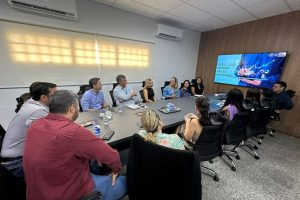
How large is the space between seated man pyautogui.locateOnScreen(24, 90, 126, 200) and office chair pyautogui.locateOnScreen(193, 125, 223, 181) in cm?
107

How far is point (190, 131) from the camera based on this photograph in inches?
66.3

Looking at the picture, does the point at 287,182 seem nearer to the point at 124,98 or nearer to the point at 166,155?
the point at 166,155

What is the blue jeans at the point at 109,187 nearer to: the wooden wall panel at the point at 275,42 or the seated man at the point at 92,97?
the seated man at the point at 92,97

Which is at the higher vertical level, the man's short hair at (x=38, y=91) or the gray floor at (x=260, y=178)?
the man's short hair at (x=38, y=91)

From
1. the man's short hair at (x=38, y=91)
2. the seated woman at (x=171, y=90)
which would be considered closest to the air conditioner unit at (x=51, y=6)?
the man's short hair at (x=38, y=91)

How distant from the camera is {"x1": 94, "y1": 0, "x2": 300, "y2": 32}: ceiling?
10.1ft

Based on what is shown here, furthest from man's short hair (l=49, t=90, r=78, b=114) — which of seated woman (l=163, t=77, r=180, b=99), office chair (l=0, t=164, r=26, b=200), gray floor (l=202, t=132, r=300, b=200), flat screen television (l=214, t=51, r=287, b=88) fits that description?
flat screen television (l=214, t=51, r=287, b=88)

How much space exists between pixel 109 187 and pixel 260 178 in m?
2.12

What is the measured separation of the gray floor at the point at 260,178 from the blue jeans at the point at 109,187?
110 cm

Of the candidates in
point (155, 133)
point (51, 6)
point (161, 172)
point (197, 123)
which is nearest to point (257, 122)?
point (197, 123)

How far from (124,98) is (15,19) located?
8.24 feet

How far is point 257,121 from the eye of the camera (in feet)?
8.06

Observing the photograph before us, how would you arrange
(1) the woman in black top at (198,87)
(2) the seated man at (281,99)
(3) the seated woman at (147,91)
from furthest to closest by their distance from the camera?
(1) the woman in black top at (198,87)
(3) the seated woman at (147,91)
(2) the seated man at (281,99)

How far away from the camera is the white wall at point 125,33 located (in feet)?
9.29
